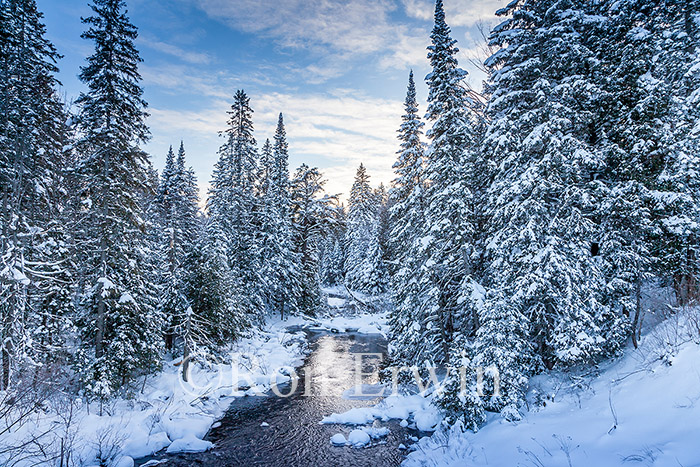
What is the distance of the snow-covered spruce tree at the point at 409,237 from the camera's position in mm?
14125

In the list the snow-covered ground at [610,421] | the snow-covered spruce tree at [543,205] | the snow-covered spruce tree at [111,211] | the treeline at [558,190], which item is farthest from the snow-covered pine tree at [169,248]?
the snow-covered spruce tree at [543,205]

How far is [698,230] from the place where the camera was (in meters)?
9.88

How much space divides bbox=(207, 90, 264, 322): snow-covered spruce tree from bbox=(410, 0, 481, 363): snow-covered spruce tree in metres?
15.3

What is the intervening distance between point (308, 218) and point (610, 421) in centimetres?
2832

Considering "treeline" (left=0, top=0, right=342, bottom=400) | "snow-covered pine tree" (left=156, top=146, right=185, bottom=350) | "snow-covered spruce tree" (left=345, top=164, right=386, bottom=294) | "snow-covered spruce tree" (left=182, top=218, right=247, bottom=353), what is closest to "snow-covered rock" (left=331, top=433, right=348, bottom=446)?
"treeline" (left=0, top=0, right=342, bottom=400)

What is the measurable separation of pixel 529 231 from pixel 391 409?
8.51 metres

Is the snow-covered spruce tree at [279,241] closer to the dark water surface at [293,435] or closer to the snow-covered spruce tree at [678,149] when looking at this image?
the dark water surface at [293,435]

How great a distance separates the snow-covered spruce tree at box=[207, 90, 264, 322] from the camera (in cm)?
2595

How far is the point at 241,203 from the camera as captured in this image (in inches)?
1082

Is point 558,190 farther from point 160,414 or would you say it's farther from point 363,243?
point 363,243

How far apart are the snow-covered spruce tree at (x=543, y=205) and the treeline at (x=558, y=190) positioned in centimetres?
6

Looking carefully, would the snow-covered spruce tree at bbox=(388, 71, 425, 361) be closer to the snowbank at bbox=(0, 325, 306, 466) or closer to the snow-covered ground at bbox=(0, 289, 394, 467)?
the snow-covered ground at bbox=(0, 289, 394, 467)

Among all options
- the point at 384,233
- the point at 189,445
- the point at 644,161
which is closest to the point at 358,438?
the point at 189,445

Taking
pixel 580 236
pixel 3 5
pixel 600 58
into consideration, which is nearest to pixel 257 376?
pixel 580 236
